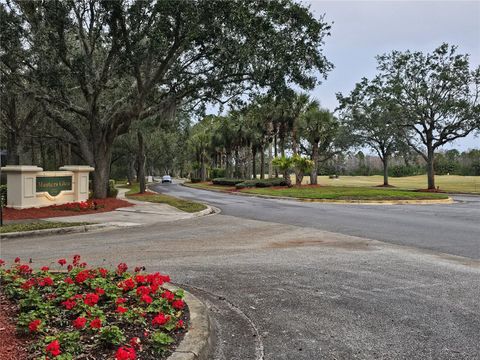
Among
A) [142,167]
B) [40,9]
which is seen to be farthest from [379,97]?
[40,9]

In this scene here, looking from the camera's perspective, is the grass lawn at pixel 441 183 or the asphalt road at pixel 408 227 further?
the grass lawn at pixel 441 183

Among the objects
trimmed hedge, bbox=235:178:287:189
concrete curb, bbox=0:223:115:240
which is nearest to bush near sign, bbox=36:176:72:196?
concrete curb, bbox=0:223:115:240

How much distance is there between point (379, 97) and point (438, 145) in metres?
6.36

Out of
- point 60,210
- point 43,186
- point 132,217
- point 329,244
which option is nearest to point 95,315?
point 329,244

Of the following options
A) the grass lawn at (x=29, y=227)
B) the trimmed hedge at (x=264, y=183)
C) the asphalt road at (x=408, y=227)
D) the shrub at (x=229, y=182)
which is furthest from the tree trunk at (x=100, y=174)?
the shrub at (x=229, y=182)

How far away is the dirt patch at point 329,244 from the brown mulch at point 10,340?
5.86 metres

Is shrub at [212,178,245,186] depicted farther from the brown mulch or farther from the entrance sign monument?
the brown mulch

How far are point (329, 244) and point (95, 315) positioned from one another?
639 centimetres

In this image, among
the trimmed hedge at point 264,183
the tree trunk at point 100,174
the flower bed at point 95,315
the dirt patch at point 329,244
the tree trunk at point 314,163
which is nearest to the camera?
the flower bed at point 95,315

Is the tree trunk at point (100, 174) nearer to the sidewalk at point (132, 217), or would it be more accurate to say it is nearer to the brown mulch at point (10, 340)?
the sidewalk at point (132, 217)

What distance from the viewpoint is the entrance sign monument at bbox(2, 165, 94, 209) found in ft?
51.7

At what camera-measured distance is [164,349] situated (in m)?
3.39

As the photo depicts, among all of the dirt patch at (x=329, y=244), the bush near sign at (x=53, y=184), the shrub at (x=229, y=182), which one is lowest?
the dirt patch at (x=329, y=244)

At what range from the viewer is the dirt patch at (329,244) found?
29.5ft
